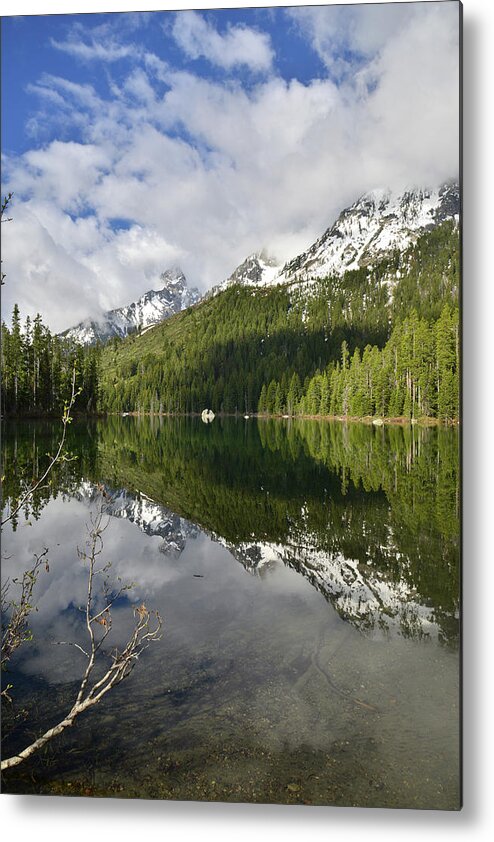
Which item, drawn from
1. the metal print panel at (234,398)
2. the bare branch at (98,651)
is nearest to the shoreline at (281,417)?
the metal print panel at (234,398)

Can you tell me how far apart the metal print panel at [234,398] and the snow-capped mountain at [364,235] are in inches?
0.9

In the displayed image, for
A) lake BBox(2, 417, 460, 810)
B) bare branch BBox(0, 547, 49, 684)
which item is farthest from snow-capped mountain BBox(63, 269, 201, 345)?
bare branch BBox(0, 547, 49, 684)

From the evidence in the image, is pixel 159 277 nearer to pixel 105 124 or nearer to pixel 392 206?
pixel 105 124

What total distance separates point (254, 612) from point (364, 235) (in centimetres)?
267

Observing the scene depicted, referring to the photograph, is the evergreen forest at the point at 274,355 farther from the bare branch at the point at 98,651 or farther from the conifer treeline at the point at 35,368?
the bare branch at the point at 98,651

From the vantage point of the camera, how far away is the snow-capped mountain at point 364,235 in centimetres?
335

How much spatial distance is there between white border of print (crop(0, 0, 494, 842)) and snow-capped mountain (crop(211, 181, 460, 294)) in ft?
0.71

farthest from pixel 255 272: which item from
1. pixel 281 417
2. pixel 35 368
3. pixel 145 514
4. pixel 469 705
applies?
pixel 469 705

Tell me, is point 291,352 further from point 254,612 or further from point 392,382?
point 254,612

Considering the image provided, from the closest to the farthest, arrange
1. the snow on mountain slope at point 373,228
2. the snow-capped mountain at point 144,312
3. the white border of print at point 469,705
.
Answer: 1. the white border of print at point 469,705
2. the snow on mountain slope at point 373,228
3. the snow-capped mountain at point 144,312

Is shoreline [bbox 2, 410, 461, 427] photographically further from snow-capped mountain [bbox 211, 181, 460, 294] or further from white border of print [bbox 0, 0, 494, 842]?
snow-capped mountain [bbox 211, 181, 460, 294]

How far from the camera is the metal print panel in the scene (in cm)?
313

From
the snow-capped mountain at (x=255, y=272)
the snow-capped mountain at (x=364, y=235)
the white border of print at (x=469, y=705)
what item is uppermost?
the snow-capped mountain at (x=364, y=235)

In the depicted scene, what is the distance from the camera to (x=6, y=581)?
3.58 meters
